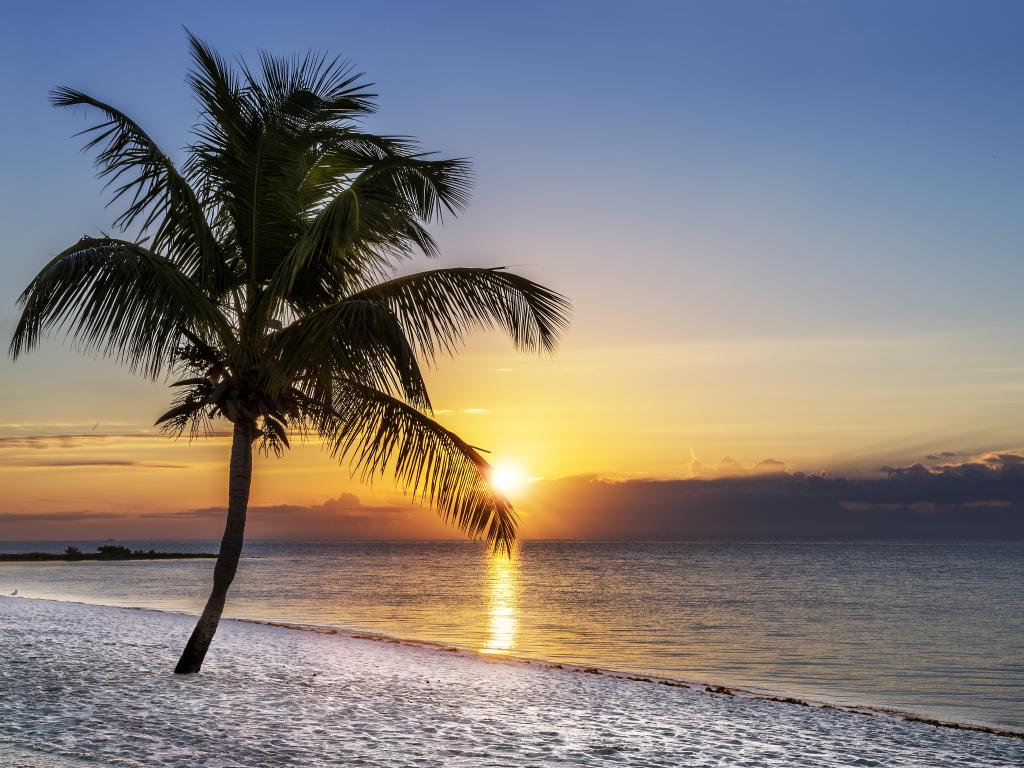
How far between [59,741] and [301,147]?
706cm

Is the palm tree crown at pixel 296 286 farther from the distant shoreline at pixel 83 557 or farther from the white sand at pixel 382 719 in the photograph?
the distant shoreline at pixel 83 557

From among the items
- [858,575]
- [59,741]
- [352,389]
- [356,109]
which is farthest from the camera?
[858,575]

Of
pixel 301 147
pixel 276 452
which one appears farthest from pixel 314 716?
pixel 301 147

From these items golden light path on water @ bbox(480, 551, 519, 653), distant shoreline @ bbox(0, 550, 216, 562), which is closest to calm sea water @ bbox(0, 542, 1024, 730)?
golden light path on water @ bbox(480, 551, 519, 653)

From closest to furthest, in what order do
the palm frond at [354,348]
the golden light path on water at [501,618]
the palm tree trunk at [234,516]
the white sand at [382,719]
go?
1. the white sand at [382,719]
2. the palm frond at [354,348]
3. the palm tree trunk at [234,516]
4. the golden light path on water at [501,618]

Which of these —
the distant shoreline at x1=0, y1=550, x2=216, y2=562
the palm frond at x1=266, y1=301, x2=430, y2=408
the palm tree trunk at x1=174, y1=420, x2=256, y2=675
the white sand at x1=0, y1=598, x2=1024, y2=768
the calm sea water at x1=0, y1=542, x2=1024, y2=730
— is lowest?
the distant shoreline at x1=0, y1=550, x2=216, y2=562

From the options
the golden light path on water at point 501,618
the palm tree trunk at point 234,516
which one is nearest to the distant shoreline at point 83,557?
the golden light path on water at point 501,618

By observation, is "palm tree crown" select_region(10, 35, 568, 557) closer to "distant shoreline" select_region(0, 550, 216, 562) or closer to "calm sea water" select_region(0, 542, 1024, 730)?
"calm sea water" select_region(0, 542, 1024, 730)

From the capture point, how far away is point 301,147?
10586mm

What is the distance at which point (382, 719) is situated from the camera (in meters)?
8.87

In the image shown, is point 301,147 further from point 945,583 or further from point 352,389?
point 945,583

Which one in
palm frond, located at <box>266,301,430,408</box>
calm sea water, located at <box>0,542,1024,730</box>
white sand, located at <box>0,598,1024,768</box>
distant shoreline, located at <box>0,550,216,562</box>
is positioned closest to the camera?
white sand, located at <box>0,598,1024,768</box>

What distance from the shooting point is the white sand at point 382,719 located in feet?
23.3

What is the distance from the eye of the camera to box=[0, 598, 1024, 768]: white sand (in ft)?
23.3
